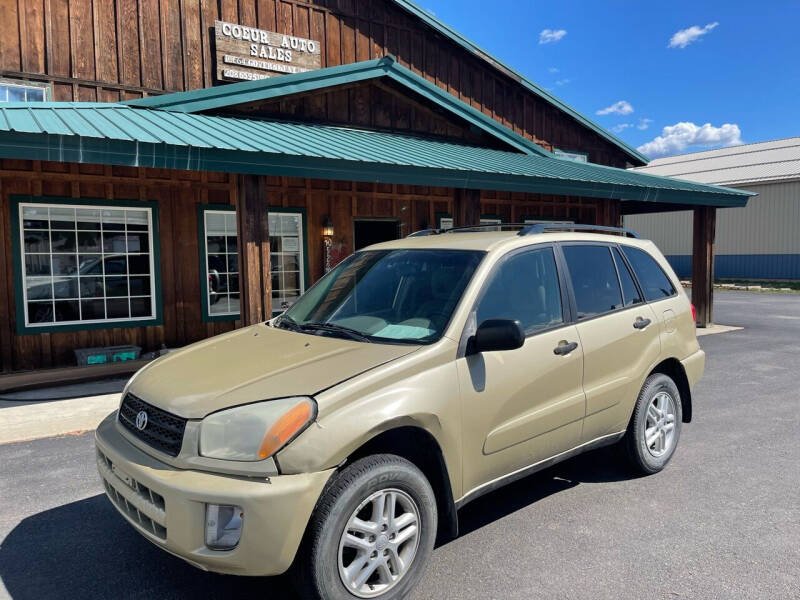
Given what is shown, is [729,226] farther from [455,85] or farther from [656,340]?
[656,340]

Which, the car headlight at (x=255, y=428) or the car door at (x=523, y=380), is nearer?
the car headlight at (x=255, y=428)

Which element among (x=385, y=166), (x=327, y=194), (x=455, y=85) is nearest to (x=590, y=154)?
(x=455, y=85)

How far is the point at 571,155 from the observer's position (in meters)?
16.6

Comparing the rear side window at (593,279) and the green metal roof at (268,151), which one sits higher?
the green metal roof at (268,151)

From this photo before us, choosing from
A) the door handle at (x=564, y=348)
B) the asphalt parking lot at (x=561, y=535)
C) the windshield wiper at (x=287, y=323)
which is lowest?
the asphalt parking lot at (x=561, y=535)

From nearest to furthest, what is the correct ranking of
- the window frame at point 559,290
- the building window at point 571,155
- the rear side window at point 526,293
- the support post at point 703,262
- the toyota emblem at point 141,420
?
the toyota emblem at point 141,420
the window frame at point 559,290
the rear side window at point 526,293
the support post at point 703,262
the building window at point 571,155

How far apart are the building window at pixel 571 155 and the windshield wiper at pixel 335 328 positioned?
548 inches

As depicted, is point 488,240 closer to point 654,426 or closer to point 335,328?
point 335,328

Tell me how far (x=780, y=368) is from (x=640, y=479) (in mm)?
5670

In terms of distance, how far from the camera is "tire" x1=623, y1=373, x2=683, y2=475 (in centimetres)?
439

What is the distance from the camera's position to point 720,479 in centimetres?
446

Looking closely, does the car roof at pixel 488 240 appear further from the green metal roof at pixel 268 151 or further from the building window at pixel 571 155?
the building window at pixel 571 155

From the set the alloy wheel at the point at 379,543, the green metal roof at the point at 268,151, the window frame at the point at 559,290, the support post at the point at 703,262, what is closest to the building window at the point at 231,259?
the green metal roof at the point at 268,151

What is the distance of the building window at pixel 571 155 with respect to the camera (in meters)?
16.3
